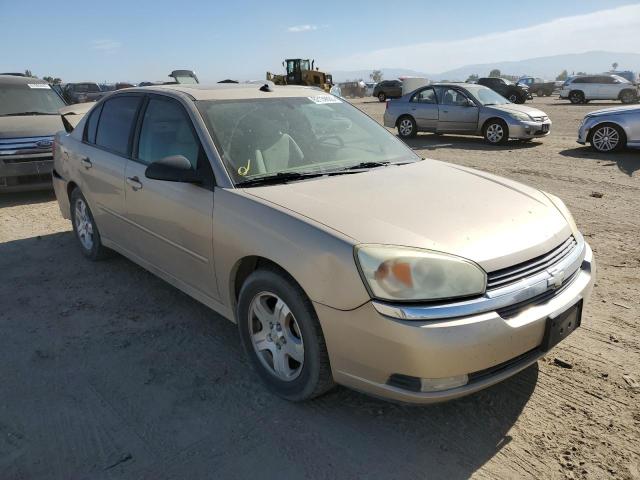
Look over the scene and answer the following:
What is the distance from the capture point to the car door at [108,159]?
4.07 m

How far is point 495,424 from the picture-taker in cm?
255

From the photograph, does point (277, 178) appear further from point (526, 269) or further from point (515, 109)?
point (515, 109)

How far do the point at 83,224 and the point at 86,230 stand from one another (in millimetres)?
90

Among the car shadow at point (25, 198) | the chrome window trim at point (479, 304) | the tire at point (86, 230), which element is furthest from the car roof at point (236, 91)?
the car shadow at point (25, 198)

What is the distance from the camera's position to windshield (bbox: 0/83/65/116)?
8.69m

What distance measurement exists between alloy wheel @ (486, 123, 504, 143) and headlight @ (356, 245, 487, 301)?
11496mm

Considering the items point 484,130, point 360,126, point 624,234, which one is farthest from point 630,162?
point 360,126

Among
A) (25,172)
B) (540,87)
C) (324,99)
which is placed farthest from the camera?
(540,87)

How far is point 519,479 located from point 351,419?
84 cm

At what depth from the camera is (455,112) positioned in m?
13.6

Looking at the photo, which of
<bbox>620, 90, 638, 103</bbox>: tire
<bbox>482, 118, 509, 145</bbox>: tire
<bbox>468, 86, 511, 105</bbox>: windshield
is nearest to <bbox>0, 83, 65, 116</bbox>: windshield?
<bbox>482, 118, 509, 145</bbox>: tire

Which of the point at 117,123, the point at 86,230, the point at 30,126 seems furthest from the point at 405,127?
the point at 117,123

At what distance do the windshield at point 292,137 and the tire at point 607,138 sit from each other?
8570 mm

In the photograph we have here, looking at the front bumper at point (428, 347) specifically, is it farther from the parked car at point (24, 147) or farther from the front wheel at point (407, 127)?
the front wheel at point (407, 127)
